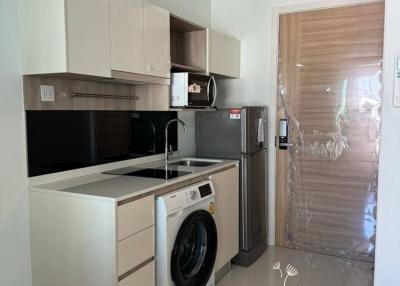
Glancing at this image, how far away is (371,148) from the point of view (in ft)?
10.2

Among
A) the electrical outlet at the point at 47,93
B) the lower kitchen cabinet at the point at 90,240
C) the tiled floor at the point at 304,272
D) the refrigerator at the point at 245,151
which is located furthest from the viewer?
the refrigerator at the point at 245,151

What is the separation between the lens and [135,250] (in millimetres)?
1849

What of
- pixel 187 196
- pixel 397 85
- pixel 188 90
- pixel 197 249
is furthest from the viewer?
pixel 188 90

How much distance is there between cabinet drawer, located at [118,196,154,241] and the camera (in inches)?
68.4

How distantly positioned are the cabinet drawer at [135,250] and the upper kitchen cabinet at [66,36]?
899mm

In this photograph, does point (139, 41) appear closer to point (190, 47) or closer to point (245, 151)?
point (190, 47)

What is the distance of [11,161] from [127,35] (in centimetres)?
97

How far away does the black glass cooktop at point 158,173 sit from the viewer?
2.29 m

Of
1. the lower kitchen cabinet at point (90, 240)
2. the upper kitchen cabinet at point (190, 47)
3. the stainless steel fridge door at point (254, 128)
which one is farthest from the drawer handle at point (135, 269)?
the upper kitchen cabinet at point (190, 47)

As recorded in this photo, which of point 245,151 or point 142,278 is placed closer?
point 142,278

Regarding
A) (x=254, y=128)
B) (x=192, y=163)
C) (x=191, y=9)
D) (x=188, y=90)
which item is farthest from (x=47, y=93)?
(x=191, y=9)

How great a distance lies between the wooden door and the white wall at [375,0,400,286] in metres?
0.98

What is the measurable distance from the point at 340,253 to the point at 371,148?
1009 millimetres

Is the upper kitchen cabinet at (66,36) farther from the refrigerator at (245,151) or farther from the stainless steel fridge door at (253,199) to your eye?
the stainless steel fridge door at (253,199)
